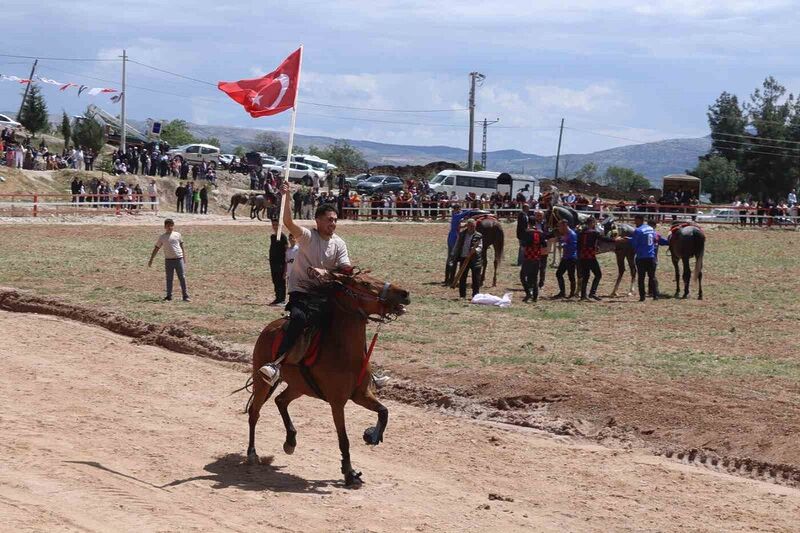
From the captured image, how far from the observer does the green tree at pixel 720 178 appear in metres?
96.2

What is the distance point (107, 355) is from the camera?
56.2 feet

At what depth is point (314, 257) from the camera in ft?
34.6

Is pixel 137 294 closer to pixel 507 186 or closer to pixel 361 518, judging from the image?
pixel 361 518

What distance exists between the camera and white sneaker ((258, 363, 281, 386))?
10.2m

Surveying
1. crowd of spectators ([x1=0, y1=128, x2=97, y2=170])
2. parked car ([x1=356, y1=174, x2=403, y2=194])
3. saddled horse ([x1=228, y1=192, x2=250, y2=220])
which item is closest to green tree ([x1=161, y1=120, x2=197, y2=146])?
parked car ([x1=356, y1=174, x2=403, y2=194])

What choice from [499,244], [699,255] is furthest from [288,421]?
[699,255]

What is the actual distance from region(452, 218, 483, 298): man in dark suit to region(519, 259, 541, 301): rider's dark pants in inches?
39.2

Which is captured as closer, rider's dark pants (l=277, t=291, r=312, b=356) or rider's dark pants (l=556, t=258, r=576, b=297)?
rider's dark pants (l=277, t=291, r=312, b=356)

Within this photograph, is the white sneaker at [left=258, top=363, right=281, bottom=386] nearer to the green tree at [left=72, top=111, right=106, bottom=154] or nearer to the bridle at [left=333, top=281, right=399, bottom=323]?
the bridle at [left=333, top=281, right=399, bottom=323]

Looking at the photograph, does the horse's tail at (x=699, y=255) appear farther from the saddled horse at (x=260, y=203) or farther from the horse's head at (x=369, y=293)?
the saddled horse at (x=260, y=203)

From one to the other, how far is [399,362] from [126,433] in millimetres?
5604

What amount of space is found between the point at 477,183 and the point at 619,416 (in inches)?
2302

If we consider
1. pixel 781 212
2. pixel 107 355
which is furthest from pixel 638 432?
pixel 781 212

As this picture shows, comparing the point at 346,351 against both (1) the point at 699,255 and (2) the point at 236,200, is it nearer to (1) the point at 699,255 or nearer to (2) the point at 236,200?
(1) the point at 699,255
